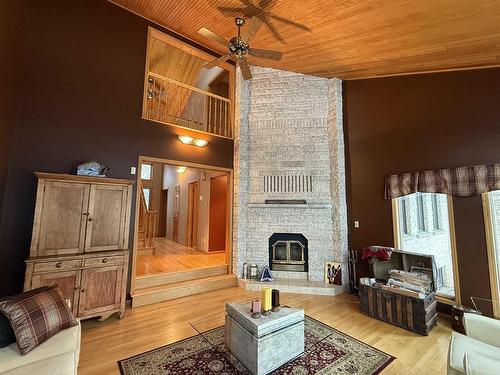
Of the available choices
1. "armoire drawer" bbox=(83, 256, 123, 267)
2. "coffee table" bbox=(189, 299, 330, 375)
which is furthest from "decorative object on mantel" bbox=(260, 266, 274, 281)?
"armoire drawer" bbox=(83, 256, 123, 267)

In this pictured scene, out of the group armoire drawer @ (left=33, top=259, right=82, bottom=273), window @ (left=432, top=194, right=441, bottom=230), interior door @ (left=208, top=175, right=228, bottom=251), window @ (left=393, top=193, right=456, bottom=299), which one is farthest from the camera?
interior door @ (left=208, top=175, right=228, bottom=251)

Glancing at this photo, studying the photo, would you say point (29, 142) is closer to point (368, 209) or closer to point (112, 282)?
point (112, 282)

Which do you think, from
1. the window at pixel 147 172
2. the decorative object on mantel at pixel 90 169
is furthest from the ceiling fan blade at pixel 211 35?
the window at pixel 147 172

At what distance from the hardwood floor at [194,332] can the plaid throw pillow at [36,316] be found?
2.03 ft

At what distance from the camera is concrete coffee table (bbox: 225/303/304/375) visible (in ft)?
6.93

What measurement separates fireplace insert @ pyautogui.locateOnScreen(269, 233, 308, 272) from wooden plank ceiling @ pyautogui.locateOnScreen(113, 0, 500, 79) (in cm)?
350

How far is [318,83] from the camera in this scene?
16.3 ft

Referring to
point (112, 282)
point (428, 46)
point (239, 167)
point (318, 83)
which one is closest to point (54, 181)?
point (112, 282)

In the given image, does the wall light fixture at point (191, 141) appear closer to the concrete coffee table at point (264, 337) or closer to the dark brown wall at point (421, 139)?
the dark brown wall at point (421, 139)

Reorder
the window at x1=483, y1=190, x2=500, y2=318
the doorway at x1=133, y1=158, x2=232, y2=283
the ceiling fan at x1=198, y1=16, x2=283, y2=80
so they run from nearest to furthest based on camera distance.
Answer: the ceiling fan at x1=198, y1=16, x2=283, y2=80 → the window at x1=483, y1=190, x2=500, y2=318 → the doorway at x1=133, y1=158, x2=232, y2=283

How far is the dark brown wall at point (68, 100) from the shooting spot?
2.96 m

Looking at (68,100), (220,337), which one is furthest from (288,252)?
(68,100)

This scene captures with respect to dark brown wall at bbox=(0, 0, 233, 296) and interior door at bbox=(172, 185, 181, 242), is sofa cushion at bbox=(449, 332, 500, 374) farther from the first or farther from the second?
interior door at bbox=(172, 185, 181, 242)

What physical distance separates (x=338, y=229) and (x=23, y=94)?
17.9ft
